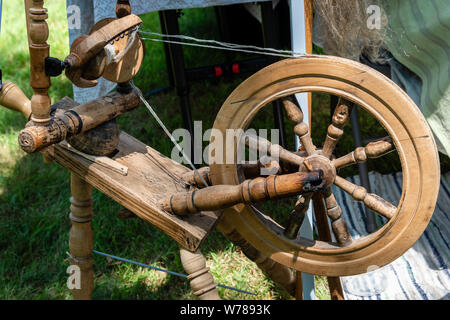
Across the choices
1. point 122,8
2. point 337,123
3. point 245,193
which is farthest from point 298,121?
point 122,8

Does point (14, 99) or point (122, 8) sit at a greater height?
point (122, 8)

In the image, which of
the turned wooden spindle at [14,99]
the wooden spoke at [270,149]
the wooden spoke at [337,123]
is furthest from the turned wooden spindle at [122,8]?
the wooden spoke at [337,123]

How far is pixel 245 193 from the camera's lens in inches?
43.8

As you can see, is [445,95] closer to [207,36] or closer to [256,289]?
[256,289]

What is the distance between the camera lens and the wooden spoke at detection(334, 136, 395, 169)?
1104 mm

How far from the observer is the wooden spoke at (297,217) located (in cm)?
118

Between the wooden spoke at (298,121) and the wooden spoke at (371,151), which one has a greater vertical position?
the wooden spoke at (298,121)

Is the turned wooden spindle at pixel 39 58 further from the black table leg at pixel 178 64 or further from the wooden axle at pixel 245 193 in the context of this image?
the black table leg at pixel 178 64

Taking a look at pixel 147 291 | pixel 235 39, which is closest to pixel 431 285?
pixel 147 291

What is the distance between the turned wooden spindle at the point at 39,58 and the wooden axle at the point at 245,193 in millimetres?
343

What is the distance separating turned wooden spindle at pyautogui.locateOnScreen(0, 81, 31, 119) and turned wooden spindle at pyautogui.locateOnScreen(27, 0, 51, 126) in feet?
0.65

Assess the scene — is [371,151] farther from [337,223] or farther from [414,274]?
[414,274]

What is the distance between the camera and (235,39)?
340cm

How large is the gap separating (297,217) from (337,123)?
0.78 ft
